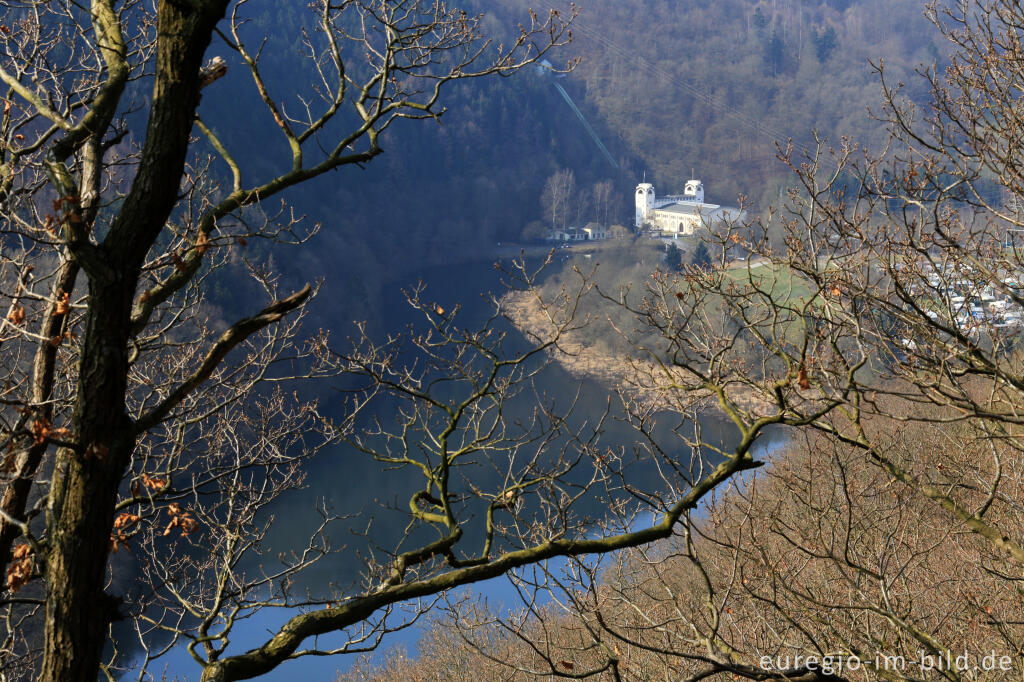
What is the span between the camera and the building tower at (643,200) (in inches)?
2232

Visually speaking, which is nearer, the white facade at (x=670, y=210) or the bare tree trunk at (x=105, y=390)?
the bare tree trunk at (x=105, y=390)

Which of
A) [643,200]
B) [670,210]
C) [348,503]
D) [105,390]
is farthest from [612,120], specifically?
[105,390]

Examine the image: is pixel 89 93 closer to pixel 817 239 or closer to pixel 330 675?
pixel 817 239

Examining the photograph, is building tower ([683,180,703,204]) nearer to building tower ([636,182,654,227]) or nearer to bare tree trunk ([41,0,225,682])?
building tower ([636,182,654,227])

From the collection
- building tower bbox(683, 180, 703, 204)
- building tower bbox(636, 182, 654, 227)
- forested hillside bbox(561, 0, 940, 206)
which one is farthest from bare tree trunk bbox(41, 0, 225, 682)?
forested hillside bbox(561, 0, 940, 206)

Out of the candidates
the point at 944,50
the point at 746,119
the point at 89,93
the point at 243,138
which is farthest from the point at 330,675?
the point at 944,50

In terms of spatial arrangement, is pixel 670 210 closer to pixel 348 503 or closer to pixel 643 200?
pixel 643 200

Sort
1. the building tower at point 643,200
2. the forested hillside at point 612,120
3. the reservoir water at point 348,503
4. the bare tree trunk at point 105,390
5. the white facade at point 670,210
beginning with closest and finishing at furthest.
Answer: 1. the bare tree trunk at point 105,390
2. the reservoir water at point 348,503
3. the forested hillside at point 612,120
4. the white facade at point 670,210
5. the building tower at point 643,200

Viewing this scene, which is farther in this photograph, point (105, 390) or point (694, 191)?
point (694, 191)

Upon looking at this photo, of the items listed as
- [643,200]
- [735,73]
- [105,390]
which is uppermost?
[735,73]

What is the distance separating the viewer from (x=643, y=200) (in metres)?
57.3

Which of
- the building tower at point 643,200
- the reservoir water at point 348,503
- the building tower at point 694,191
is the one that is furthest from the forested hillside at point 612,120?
the reservoir water at point 348,503

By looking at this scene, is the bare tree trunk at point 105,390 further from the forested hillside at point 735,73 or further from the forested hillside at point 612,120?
the forested hillside at point 735,73

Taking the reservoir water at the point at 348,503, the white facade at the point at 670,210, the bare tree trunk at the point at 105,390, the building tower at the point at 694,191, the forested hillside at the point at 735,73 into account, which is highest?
the forested hillside at the point at 735,73
